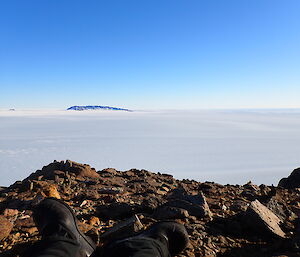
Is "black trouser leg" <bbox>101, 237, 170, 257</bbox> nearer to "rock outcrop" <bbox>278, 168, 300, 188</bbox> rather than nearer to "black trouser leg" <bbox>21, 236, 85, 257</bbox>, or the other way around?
"black trouser leg" <bbox>21, 236, 85, 257</bbox>

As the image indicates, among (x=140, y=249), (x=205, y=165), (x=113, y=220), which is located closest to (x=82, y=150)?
(x=205, y=165)

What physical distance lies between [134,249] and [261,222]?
242 centimetres

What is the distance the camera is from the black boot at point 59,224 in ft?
8.57

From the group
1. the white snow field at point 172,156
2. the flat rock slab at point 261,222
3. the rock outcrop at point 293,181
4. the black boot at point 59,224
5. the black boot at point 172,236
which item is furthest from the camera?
the white snow field at point 172,156

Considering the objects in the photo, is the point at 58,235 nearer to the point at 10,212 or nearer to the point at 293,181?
the point at 10,212

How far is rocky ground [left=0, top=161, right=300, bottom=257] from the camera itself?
3080mm

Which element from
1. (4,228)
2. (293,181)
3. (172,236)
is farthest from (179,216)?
(293,181)

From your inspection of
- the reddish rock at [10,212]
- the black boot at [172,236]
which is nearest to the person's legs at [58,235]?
the black boot at [172,236]

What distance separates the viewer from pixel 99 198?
4.85 meters

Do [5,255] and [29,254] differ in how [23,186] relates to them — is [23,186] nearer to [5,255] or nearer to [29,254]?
[5,255]

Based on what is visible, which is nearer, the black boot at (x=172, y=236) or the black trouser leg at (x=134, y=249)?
the black trouser leg at (x=134, y=249)

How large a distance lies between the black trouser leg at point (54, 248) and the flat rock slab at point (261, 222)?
2.66m

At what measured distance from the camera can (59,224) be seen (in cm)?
279

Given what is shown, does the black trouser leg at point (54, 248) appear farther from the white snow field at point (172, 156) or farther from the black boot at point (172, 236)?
the white snow field at point (172, 156)
